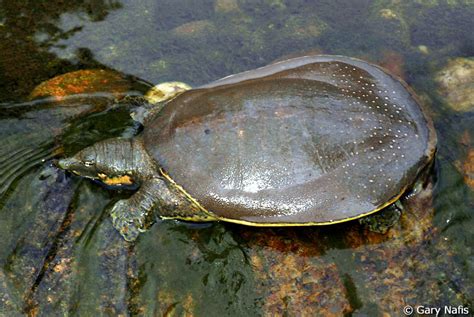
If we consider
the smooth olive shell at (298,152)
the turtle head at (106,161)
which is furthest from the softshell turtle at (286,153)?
the turtle head at (106,161)

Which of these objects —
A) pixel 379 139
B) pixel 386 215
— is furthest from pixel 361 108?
pixel 386 215

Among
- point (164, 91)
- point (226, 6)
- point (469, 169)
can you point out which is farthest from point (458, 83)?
point (164, 91)

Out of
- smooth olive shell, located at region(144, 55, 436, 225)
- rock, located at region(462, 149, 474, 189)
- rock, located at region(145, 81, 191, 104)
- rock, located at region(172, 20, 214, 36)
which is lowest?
rock, located at region(462, 149, 474, 189)

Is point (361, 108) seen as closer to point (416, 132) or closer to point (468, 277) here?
point (416, 132)

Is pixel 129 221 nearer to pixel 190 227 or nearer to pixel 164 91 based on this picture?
pixel 190 227

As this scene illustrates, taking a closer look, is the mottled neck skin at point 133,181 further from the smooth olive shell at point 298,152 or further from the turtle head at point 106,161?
the smooth olive shell at point 298,152

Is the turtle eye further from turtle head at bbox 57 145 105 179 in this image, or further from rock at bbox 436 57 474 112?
rock at bbox 436 57 474 112

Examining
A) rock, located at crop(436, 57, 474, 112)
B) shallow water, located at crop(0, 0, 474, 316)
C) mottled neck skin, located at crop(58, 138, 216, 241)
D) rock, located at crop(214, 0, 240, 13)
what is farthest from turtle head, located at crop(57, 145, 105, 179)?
rock, located at crop(436, 57, 474, 112)

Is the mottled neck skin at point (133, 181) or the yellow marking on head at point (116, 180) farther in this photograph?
the yellow marking on head at point (116, 180)
